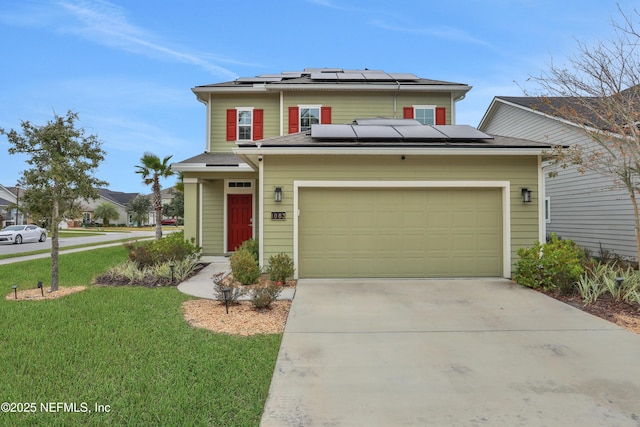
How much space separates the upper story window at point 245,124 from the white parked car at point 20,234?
16444 mm

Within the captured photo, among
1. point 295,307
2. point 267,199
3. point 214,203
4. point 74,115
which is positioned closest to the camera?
point 295,307

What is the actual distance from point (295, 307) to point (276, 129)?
29.5 ft

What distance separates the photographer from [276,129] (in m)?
13.2

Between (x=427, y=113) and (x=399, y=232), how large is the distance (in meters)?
7.15

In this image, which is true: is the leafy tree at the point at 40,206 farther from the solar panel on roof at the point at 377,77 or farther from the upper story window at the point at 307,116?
the solar panel on roof at the point at 377,77

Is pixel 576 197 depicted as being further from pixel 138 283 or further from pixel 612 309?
pixel 138 283

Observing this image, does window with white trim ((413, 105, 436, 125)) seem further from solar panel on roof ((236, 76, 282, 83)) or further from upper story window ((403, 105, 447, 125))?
solar panel on roof ((236, 76, 282, 83))

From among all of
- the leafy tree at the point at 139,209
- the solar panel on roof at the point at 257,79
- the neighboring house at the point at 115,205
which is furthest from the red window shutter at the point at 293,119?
the leafy tree at the point at 139,209

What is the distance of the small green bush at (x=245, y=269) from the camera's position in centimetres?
720

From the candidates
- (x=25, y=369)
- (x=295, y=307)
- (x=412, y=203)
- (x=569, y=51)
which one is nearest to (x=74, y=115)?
(x=25, y=369)

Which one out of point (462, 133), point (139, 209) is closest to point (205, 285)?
point (462, 133)

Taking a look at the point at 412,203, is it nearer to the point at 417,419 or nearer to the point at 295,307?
the point at 295,307

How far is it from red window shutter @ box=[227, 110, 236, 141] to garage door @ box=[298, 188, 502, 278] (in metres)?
6.43

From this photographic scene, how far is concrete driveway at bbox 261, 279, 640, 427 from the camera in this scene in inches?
107
